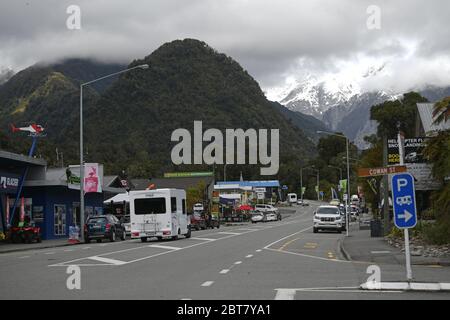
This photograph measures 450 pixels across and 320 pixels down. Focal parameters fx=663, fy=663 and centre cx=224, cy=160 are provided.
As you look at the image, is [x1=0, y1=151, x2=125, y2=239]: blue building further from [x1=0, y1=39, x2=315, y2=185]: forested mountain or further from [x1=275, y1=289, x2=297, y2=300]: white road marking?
[x1=0, y1=39, x2=315, y2=185]: forested mountain

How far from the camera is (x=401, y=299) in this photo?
1238 cm

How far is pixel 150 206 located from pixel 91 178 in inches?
483

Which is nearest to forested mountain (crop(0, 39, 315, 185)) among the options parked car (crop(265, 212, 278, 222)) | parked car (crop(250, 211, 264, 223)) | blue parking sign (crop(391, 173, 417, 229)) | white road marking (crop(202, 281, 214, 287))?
parked car (crop(265, 212, 278, 222))

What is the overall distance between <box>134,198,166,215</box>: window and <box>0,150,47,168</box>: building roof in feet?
29.1

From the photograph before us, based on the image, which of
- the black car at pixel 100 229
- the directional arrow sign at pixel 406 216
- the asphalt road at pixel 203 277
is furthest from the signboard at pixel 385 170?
the black car at pixel 100 229

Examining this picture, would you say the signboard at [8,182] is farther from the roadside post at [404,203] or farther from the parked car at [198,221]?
the roadside post at [404,203]

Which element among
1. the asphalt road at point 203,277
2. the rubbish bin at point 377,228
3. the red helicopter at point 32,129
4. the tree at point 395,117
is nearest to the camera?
the asphalt road at point 203,277

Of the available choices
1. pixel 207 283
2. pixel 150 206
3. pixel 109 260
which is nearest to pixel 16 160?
pixel 150 206

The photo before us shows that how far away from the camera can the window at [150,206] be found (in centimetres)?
3459

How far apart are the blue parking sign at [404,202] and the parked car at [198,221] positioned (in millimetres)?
41999

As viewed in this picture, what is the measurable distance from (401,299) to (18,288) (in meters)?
7.97

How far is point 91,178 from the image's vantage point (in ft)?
150

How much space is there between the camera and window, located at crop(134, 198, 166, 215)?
1362 inches
